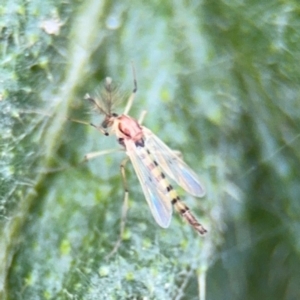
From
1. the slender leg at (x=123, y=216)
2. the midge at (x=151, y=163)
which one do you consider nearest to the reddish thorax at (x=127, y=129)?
the midge at (x=151, y=163)

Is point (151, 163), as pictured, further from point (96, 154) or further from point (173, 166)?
point (96, 154)

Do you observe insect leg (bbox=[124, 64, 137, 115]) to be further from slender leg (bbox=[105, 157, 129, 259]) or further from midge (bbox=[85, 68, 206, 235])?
slender leg (bbox=[105, 157, 129, 259])

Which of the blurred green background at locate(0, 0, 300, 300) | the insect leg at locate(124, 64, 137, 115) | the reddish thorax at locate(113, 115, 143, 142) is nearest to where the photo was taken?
the blurred green background at locate(0, 0, 300, 300)

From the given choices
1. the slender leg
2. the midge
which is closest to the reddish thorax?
the midge

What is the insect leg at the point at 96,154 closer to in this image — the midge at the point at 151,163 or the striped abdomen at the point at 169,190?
the midge at the point at 151,163

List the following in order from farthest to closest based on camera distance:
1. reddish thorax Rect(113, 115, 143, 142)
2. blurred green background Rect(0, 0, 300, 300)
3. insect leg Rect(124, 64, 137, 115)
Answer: reddish thorax Rect(113, 115, 143, 142), insect leg Rect(124, 64, 137, 115), blurred green background Rect(0, 0, 300, 300)

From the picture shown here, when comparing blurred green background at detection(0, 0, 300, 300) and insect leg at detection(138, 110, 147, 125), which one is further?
insect leg at detection(138, 110, 147, 125)

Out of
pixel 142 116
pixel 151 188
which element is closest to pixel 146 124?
pixel 142 116
